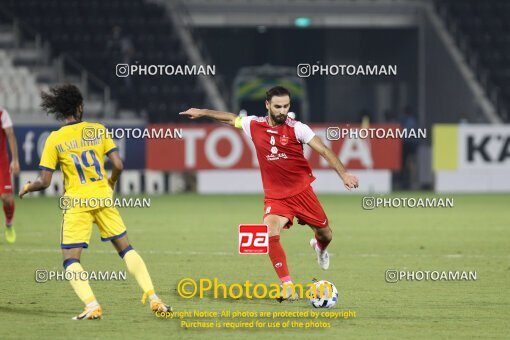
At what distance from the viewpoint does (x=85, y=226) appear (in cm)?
941

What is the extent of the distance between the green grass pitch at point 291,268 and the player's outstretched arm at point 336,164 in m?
1.08

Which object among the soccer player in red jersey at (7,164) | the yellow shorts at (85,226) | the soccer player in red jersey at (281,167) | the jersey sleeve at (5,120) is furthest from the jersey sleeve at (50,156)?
the jersey sleeve at (5,120)

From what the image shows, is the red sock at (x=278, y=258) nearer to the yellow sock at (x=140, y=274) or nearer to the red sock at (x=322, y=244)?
the red sock at (x=322, y=244)

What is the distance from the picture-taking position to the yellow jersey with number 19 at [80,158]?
9.41 meters

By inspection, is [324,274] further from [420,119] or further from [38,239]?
[420,119]

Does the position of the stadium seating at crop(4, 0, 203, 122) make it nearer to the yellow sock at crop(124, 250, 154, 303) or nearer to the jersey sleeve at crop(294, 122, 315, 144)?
the jersey sleeve at crop(294, 122, 315, 144)

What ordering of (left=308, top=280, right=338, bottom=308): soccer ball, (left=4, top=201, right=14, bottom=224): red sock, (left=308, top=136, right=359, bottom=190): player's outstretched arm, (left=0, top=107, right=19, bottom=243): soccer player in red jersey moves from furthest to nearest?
1. (left=4, top=201, right=14, bottom=224): red sock
2. (left=0, top=107, right=19, bottom=243): soccer player in red jersey
3. (left=308, top=280, right=338, bottom=308): soccer ball
4. (left=308, top=136, right=359, bottom=190): player's outstretched arm

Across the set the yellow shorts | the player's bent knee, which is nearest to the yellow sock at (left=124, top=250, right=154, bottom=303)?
the yellow shorts

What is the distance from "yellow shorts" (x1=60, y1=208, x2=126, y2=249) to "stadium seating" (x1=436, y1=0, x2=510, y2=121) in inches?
1053

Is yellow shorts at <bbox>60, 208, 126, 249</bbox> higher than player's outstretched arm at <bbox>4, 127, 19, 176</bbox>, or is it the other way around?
player's outstretched arm at <bbox>4, 127, 19, 176</bbox>

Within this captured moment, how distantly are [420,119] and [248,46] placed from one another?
627 cm

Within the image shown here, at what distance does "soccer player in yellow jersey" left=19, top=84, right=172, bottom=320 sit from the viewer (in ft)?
30.7

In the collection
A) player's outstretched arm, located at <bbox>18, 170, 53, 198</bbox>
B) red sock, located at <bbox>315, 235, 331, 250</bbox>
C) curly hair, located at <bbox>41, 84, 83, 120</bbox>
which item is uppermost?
curly hair, located at <bbox>41, 84, 83, 120</bbox>

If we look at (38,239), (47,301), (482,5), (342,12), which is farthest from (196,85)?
(47,301)
